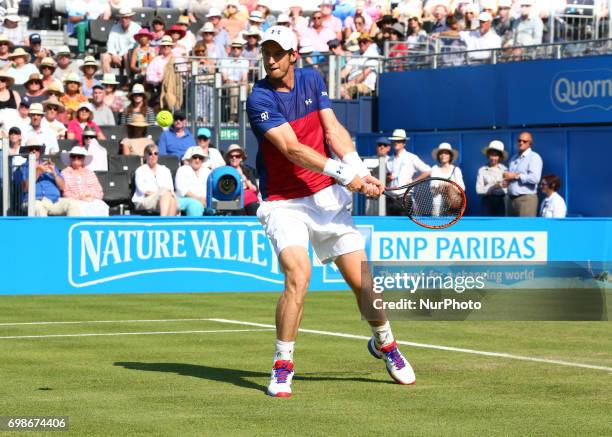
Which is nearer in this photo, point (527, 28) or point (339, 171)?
point (339, 171)

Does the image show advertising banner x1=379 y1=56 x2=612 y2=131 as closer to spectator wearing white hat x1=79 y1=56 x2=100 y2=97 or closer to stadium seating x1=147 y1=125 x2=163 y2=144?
stadium seating x1=147 y1=125 x2=163 y2=144

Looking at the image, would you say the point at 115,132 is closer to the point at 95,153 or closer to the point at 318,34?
the point at 95,153

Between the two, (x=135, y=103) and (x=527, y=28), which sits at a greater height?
(x=527, y=28)

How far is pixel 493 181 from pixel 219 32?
6.84m

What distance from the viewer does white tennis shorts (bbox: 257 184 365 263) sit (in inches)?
346

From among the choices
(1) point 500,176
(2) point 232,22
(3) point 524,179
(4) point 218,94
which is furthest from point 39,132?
(2) point 232,22

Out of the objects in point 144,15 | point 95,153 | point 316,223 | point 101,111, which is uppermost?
point 144,15

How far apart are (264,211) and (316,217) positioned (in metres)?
0.34

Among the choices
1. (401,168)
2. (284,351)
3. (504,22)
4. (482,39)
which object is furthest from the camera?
(482,39)

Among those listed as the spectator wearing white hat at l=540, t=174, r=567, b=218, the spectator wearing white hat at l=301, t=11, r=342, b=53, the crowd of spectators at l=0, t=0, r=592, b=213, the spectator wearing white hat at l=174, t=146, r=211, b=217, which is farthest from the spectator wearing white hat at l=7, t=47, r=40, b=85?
the spectator wearing white hat at l=540, t=174, r=567, b=218

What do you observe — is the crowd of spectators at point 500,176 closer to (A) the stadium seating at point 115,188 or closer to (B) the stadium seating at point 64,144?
(A) the stadium seating at point 115,188

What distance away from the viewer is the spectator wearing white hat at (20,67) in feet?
76.0

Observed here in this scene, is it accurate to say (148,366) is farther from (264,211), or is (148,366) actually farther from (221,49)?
(221,49)

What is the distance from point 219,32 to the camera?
26.3 meters
